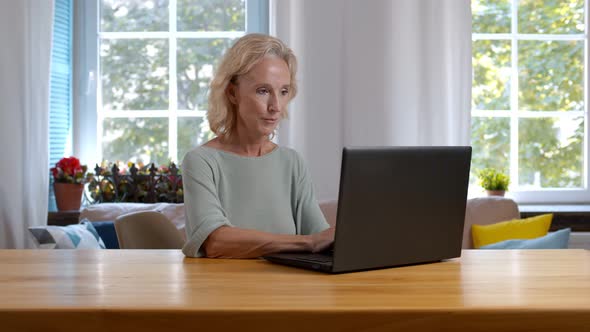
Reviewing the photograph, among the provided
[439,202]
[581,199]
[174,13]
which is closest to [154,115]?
[174,13]

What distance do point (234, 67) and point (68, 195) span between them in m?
2.22

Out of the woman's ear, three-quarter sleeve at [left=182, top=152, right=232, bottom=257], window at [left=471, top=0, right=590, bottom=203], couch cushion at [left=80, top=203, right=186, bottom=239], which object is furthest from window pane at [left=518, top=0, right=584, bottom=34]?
three-quarter sleeve at [left=182, top=152, right=232, bottom=257]

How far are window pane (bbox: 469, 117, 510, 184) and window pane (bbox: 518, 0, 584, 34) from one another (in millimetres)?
533

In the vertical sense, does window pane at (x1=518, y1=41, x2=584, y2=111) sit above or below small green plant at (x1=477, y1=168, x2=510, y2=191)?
above

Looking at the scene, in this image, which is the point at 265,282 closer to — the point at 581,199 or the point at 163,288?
the point at 163,288

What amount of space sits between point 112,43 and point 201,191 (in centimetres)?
276

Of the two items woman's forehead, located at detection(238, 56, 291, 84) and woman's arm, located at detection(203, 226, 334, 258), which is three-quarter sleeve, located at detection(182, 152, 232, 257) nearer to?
woman's arm, located at detection(203, 226, 334, 258)

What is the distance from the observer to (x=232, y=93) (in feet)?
7.66

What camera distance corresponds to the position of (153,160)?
181 inches

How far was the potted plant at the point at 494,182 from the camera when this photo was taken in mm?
4309

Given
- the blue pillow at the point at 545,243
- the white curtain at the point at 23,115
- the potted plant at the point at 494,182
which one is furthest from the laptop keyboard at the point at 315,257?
the potted plant at the point at 494,182

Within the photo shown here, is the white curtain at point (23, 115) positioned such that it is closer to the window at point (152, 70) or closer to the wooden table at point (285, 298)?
the window at point (152, 70)

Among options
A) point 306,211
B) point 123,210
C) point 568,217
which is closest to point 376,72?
point 568,217

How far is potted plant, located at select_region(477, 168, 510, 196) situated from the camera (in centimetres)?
431
